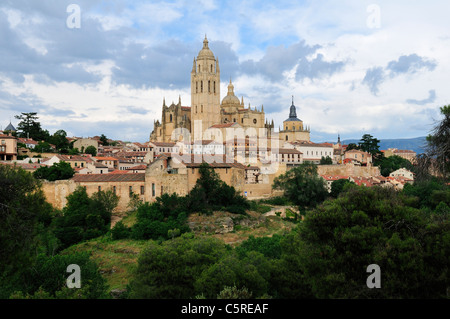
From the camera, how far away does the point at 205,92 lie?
87.4 meters

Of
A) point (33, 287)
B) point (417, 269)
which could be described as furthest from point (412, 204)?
point (33, 287)

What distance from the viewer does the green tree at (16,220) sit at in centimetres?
1248

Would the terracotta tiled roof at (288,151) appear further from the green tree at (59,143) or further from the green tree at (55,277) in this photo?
the green tree at (55,277)

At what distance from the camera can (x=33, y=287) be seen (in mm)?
16656

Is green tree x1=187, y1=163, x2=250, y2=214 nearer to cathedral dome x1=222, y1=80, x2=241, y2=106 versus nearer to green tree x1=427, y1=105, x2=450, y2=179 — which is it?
green tree x1=427, y1=105, x2=450, y2=179

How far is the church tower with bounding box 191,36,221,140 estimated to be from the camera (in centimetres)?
8750

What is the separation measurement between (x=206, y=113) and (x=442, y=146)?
78270mm

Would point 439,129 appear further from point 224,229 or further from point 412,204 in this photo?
point 224,229

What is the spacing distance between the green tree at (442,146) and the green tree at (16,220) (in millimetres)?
12057

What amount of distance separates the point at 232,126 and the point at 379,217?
6581 cm

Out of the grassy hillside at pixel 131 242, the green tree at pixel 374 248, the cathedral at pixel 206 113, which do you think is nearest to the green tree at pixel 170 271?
the grassy hillside at pixel 131 242

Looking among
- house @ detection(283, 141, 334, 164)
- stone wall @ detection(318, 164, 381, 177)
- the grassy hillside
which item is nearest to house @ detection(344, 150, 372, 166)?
stone wall @ detection(318, 164, 381, 177)

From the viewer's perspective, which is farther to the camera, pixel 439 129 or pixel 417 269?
pixel 417 269

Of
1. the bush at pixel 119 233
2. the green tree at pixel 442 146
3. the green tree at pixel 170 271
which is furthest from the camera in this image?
the bush at pixel 119 233
